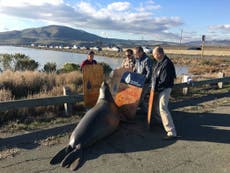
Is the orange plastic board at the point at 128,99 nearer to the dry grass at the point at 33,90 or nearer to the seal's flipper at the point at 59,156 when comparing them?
the dry grass at the point at 33,90

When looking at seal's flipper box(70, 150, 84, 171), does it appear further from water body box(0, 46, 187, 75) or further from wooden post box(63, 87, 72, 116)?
water body box(0, 46, 187, 75)

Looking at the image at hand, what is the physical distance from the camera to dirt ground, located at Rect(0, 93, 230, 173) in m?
5.21

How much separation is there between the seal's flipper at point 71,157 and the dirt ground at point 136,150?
119 mm

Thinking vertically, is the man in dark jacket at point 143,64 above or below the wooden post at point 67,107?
above

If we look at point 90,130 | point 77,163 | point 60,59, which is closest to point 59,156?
point 77,163

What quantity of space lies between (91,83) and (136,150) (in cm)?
317

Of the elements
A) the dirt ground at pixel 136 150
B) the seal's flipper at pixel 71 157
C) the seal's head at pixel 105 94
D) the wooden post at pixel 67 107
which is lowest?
the dirt ground at pixel 136 150

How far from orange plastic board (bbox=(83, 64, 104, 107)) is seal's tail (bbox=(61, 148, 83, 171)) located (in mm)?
3205

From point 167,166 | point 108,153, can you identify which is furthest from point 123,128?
point 167,166

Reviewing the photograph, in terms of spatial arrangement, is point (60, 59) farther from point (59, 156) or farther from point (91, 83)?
point (59, 156)

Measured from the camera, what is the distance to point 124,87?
8.20 m

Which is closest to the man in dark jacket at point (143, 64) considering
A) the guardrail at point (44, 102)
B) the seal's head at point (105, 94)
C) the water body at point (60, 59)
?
the seal's head at point (105, 94)

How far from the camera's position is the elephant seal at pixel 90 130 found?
5298mm

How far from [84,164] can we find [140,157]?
1075 mm
